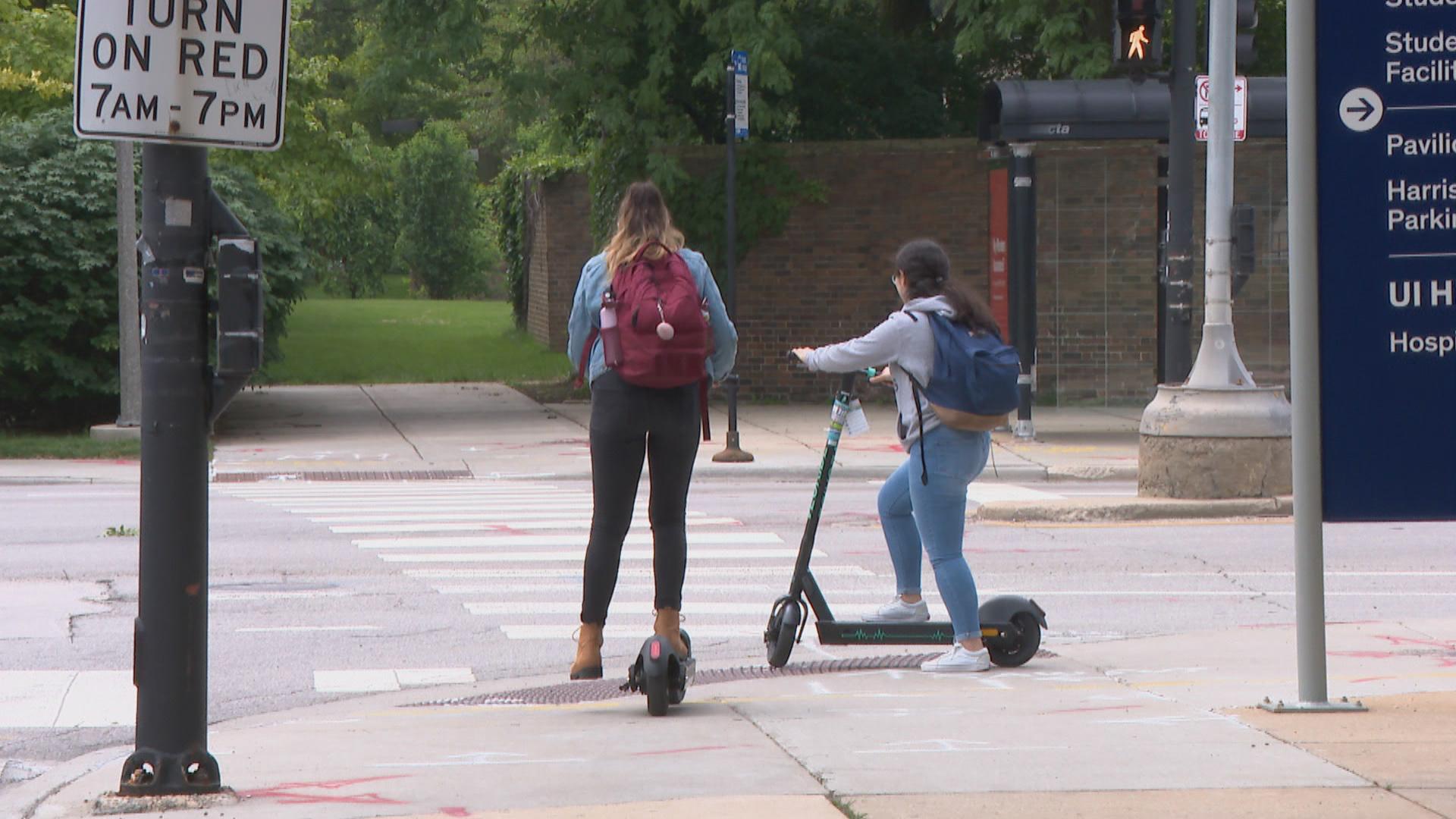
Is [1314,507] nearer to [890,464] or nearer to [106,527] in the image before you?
[106,527]

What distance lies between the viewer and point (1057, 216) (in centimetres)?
2322

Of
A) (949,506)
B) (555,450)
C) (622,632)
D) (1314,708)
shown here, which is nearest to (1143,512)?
(622,632)

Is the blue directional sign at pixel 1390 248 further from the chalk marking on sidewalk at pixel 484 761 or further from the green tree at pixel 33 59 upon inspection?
the green tree at pixel 33 59

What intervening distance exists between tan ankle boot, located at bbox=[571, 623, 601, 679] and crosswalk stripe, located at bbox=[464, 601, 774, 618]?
2.68 metres

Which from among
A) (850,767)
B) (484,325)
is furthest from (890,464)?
(484,325)

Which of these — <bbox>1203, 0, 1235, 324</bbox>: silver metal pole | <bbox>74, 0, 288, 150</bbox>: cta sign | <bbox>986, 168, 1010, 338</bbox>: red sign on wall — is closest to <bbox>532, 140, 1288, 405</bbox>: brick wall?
<bbox>986, 168, 1010, 338</bbox>: red sign on wall

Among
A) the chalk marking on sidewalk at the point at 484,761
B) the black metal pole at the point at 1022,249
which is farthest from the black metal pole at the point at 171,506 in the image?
the black metal pole at the point at 1022,249

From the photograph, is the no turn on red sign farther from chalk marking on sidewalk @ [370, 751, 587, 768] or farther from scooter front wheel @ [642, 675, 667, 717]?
chalk marking on sidewalk @ [370, 751, 587, 768]

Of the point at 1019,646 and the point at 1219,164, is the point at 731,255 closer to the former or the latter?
the point at 1219,164

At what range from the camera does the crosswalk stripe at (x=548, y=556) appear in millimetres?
11906

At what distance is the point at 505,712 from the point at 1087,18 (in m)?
17.5

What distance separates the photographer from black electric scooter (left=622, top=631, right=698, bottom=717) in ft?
22.3

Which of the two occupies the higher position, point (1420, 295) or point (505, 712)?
point (1420, 295)

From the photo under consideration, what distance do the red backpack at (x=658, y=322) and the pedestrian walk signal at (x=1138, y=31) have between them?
328 inches
